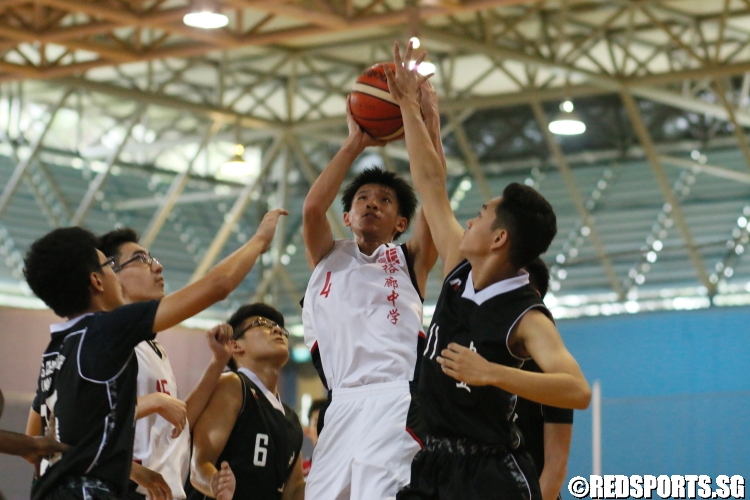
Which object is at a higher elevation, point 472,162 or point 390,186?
point 472,162

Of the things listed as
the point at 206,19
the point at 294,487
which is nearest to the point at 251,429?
the point at 294,487

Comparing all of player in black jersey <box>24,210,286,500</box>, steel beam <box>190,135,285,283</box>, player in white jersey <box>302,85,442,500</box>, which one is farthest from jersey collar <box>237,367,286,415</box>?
steel beam <box>190,135,285,283</box>

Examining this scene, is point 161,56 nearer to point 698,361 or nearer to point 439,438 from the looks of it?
point 698,361

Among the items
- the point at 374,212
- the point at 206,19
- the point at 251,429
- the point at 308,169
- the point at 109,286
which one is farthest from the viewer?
the point at 308,169


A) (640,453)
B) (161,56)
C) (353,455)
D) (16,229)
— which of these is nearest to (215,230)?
(16,229)

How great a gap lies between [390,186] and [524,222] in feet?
4.63

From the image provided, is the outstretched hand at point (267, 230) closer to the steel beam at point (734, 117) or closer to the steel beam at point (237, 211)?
the steel beam at point (734, 117)

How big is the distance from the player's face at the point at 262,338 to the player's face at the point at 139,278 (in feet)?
2.51

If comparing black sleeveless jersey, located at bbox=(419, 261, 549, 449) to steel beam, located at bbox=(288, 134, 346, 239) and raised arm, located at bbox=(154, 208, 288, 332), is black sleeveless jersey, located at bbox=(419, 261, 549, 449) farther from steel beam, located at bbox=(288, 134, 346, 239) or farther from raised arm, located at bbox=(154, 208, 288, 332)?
steel beam, located at bbox=(288, 134, 346, 239)

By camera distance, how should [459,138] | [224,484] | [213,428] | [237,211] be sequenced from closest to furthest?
[224,484], [213,428], [459,138], [237,211]

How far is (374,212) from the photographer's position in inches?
209

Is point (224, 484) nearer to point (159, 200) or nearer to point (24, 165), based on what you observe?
point (24, 165)

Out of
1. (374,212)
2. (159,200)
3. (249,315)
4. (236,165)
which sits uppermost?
(159,200)

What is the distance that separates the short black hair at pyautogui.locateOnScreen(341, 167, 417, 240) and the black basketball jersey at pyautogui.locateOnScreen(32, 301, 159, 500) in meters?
1.64
